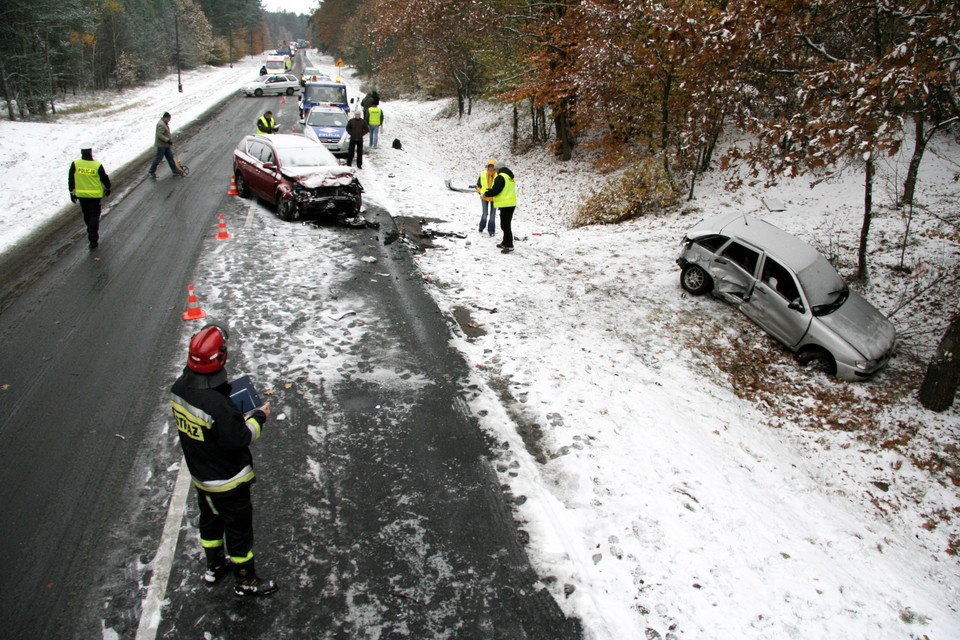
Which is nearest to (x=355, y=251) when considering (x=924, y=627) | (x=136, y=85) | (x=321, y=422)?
(x=321, y=422)

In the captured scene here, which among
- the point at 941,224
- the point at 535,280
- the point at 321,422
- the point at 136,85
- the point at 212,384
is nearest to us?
the point at 212,384

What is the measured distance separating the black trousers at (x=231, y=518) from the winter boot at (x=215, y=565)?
12 centimetres

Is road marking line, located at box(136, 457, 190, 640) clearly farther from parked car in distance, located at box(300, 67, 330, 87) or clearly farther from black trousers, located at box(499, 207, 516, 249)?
parked car in distance, located at box(300, 67, 330, 87)

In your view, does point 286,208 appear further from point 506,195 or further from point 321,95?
point 321,95

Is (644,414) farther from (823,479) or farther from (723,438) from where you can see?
(823,479)

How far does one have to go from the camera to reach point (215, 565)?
3.87 meters

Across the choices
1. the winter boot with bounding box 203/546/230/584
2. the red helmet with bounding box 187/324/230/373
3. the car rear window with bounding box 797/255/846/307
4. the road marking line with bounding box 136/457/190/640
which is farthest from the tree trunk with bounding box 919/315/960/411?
the road marking line with bounding box 136/457/190/640

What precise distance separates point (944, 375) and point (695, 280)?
412cm

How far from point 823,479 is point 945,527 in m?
1.36

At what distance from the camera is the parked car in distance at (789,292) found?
27.7ft

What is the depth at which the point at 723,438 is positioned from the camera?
262 inches

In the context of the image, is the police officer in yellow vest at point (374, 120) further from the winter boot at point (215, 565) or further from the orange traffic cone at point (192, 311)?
the winter boot at point (215, 565)

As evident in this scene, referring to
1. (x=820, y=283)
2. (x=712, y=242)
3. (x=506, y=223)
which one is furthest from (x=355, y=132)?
(x=820, y=283)

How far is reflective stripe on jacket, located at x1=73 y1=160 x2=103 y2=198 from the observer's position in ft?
30.6
